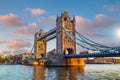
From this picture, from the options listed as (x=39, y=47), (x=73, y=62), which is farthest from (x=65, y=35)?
(x=39, y=47)

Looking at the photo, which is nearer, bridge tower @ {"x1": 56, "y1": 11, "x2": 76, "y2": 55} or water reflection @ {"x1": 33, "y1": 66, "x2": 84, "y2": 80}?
water reflection @ {"x1": 33, "y1": 66, "x2": 84, "y2": 80}

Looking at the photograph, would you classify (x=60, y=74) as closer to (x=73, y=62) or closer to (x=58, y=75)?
(x=58, y=75)

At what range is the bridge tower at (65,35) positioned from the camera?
372ft

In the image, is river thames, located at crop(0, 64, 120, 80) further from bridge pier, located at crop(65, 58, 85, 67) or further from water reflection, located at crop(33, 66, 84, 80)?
bridge pier, located at crop(65, 58, 85, 67)

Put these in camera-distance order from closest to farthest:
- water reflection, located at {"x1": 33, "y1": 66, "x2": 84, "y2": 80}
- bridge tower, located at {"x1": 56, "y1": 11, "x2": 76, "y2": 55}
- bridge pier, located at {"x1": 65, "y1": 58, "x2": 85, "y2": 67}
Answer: water reflection, located at {"x1": 33, "y1": 66, "x2": 84, "y2": 80}
bridge pier, located at {"x1": 65, "y1": 58, "x2": 85, "y2": 67}
bridge tower, located at {"x1": 56, "y1": 11, "x2": 76, "y2": 55}

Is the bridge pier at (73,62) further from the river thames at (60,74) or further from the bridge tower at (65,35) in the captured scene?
the river thames at (60,74)

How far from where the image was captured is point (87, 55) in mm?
90438

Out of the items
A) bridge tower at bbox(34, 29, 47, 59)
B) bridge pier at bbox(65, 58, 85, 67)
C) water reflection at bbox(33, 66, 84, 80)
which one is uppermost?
bridge tower at bbox(34, 29, 47, 59)

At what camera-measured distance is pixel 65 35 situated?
379 feet

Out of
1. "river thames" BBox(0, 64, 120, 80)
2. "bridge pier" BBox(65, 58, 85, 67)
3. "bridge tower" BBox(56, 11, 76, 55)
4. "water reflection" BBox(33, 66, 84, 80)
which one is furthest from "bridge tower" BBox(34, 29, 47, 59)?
"water reflection" BBox(33, 66, 84, 80)

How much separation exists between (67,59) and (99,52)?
82.1 feet

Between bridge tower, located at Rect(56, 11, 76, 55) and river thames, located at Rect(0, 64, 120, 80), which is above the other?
bridge tower, located at Rect(56, 11, 76, 55)

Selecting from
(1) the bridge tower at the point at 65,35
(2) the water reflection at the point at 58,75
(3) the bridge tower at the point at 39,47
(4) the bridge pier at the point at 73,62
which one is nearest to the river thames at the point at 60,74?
(2) the water reflection at the point at 58,75

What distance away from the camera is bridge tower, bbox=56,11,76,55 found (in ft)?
372
